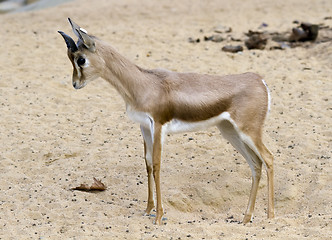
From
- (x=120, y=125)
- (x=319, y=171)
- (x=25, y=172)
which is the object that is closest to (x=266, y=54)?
(x=120, y=125)

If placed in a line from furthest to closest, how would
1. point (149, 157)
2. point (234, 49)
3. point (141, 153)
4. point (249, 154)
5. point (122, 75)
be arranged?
point (234, 49) → point (141, 153) → point (249, 154) → point (149, 157) → point (122, 75)

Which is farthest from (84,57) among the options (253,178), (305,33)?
(305,33)

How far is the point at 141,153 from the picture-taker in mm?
8219

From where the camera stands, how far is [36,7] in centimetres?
2194

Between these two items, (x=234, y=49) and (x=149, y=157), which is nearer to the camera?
(x=149, y=157)

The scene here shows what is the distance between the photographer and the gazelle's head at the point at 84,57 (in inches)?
241

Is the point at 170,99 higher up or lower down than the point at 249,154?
higher up

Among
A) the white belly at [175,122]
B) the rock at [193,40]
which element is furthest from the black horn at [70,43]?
the rock at [193,40]

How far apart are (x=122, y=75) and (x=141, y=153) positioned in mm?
2156

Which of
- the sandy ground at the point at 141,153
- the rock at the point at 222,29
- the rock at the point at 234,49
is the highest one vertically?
the rock at the point at 222,29

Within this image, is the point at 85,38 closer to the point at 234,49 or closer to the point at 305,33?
the point at 234,49

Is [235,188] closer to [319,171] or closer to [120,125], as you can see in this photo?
[319,171]

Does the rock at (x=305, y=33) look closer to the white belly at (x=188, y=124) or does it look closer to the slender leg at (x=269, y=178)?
the slender leg at (x=269, y=178)

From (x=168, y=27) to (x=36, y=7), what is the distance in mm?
8919
